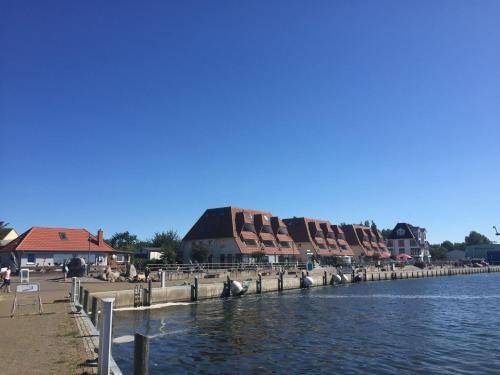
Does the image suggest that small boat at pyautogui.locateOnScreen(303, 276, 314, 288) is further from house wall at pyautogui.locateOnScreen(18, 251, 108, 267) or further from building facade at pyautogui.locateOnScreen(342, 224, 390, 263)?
building facade at pyautogui.locateOnScreen(342, 224, 390, 263)

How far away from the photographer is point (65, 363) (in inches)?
437

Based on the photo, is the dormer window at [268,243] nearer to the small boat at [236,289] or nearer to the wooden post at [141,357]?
the small boat at [236,289]

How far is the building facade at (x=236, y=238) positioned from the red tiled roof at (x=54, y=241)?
17089 mm

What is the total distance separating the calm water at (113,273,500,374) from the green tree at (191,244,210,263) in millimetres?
36481

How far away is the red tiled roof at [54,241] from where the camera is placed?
186ft

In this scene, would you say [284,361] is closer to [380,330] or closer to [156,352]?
[156,352]

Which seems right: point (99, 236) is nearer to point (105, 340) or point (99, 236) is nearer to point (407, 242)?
point (105, 340)

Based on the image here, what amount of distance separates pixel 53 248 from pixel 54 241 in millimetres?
1540

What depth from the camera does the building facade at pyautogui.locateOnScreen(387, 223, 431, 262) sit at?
13962 centimetres

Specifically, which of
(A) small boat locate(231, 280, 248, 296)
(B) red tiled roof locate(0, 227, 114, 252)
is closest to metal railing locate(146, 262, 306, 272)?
(B) red tiled roof locate(0, 227, 114, 252)

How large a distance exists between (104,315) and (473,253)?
181055 millimetres

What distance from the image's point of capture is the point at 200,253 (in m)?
71.9

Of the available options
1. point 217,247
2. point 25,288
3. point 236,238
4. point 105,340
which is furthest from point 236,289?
point 217,247

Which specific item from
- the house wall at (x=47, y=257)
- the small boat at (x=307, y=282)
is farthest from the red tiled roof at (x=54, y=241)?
the small boat at (x=307, y=282)
